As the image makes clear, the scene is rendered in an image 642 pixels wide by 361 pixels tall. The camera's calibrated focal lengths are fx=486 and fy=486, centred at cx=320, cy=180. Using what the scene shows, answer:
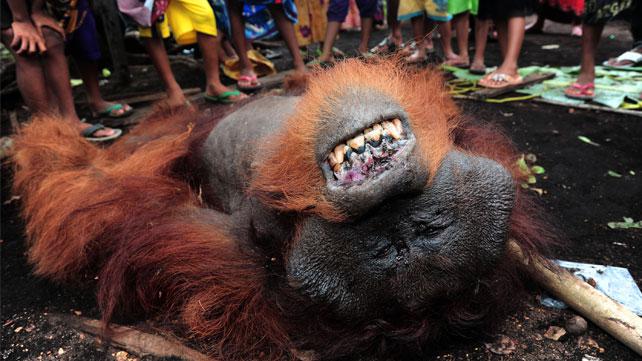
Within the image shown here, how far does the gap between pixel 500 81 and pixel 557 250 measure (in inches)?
100

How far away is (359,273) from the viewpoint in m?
1.16

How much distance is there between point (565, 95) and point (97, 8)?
4.18 metres

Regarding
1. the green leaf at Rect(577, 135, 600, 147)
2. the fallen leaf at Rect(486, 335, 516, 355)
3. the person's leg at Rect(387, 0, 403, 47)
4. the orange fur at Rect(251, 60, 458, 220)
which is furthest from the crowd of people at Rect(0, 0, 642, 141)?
the fallen leaf at Rect(486, 335, 516, 355)

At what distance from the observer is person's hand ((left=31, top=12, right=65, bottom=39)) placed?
10.2 feet

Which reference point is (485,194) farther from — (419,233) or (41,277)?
(41,277)

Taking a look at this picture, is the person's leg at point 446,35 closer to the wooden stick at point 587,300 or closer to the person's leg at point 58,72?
the person's leg at point 58,72

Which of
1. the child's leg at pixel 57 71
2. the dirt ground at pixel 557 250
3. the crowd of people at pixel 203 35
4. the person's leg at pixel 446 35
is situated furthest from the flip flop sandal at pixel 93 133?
the person's leg at pixel 446 35

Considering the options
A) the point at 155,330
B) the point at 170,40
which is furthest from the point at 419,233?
the point at 170,40

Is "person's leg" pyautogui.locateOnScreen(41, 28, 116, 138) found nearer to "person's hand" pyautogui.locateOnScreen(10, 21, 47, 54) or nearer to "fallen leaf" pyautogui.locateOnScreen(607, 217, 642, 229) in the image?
"person's hand" pyautogui.locateOnScreen(10, 21, 47, 54)

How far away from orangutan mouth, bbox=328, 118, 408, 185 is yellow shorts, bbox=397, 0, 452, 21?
4097mm

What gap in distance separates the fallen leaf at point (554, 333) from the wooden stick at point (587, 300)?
88mm

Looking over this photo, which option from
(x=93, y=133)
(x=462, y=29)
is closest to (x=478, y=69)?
(x=462, y=29)

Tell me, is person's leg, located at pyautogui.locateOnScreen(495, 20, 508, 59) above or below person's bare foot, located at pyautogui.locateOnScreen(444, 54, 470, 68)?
above

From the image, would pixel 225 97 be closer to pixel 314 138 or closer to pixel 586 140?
pixel 586 140
